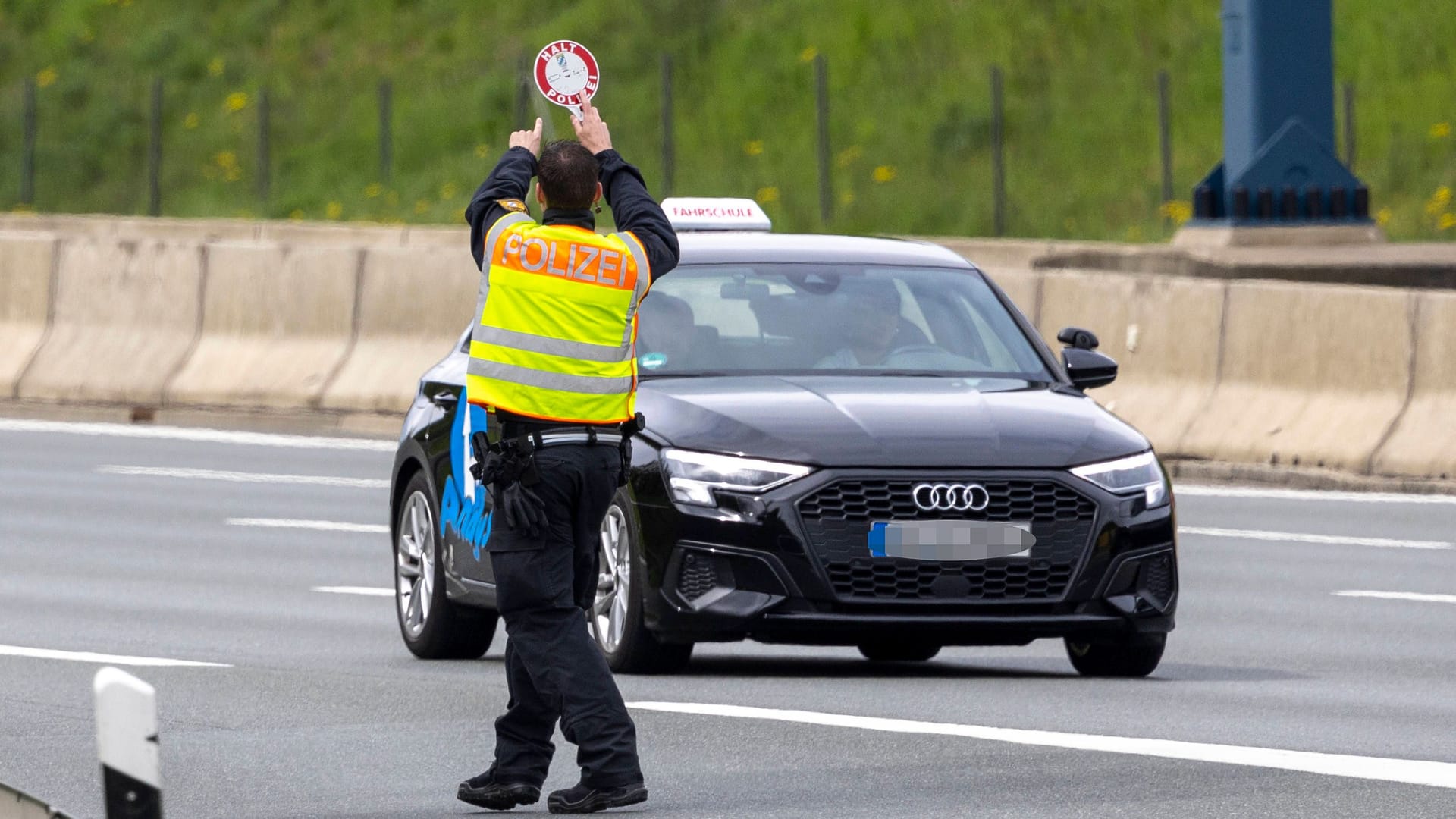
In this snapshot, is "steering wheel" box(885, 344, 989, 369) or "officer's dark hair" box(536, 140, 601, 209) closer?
"officer's dark hair" box(536, 140, 601, 209)

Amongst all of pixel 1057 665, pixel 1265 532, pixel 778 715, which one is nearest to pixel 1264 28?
pixel 1265 532

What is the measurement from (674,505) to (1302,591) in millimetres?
4372

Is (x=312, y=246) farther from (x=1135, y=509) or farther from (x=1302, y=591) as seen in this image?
(x=1135, y=509)

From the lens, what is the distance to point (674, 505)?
10742 millimetres

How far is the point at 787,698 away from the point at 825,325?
187cm

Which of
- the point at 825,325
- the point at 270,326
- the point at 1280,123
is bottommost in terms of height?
the point at 270,326

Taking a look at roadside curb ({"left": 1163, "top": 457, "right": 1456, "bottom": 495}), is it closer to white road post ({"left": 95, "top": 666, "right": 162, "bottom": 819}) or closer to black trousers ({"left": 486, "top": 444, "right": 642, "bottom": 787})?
black trousers ({"left": 486, "top": 444, "right": 642, "bottom": 787})

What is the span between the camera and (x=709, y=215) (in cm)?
1330

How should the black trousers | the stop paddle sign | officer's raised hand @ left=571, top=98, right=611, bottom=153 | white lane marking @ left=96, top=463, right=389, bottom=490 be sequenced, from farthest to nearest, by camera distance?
white lane marking @ left=96, top=463, right=389, bottom=490
the stop paddle sign
officer's raised hand @ left=571, top=98, right=611, bottom=153
the black trousers

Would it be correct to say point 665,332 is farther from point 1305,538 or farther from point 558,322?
point 1305,538

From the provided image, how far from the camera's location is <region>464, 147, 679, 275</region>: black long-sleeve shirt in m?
8.30

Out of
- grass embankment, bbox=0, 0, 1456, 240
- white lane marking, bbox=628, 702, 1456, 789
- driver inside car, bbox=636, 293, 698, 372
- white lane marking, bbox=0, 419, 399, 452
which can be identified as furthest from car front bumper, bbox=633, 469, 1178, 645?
grass embankment, bbox=0, 0, 1456, 240

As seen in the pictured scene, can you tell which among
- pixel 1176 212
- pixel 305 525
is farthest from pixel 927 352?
pixel 1176 212

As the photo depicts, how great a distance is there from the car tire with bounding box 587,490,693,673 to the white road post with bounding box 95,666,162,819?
5.85 m
